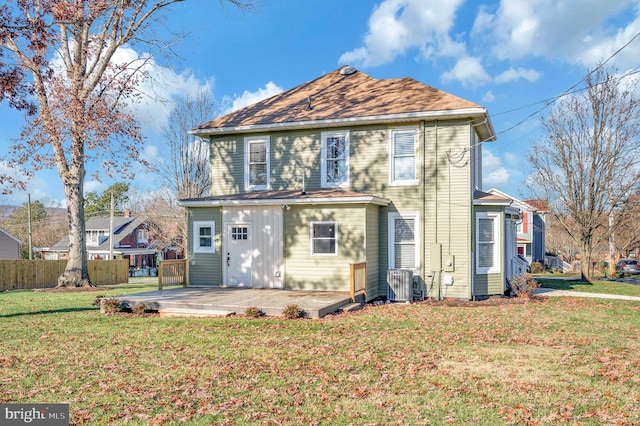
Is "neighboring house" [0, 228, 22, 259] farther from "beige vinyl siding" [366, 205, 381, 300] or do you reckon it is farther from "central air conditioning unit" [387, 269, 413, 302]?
"central air conditioning unit" [387, 269, 413, 302]

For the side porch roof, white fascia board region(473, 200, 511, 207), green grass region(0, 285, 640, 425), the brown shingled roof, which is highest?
the brown shingled roof

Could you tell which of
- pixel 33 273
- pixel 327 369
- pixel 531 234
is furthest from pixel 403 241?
pixel 531 234

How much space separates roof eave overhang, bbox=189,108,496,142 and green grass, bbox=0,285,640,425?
20.7 feet

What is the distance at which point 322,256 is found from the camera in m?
14.3

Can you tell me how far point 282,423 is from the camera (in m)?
4.68

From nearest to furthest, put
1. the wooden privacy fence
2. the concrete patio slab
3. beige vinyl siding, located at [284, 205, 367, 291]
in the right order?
1. the concrete patio slab
2. beige vinyl siding, located at [284, 205, 367, 291]
3. the wooden privacy fence

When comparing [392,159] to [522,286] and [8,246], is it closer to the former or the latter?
[522,286]

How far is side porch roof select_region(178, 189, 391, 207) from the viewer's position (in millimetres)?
13781

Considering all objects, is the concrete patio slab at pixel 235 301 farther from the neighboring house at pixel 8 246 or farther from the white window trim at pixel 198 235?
the neighboring house at pixel 8 246

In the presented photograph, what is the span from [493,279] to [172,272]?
10580 millimetres

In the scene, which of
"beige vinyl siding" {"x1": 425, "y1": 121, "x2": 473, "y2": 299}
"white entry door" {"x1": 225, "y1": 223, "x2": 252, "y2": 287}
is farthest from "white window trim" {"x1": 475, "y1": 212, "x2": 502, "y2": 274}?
"white entry door" {"x1": 225, "y1": 223, "x2": 252, "y2": 287}

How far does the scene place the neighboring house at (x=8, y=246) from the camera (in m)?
38.2

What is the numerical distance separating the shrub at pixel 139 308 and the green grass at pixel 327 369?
0.34 m

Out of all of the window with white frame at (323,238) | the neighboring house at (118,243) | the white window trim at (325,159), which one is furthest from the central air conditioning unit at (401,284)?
the neighboring house at (118,243)
